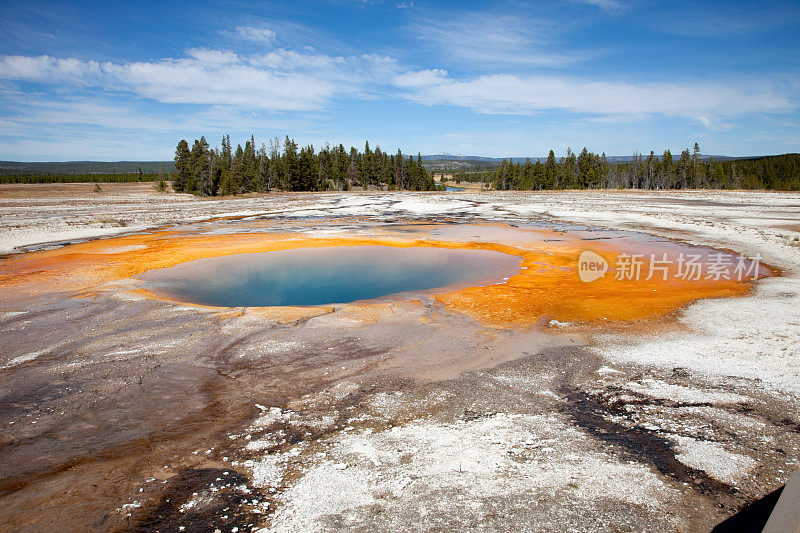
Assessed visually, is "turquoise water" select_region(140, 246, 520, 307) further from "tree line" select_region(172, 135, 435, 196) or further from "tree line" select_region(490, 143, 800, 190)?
"tree line" select_region(490, 143, 800, 190)

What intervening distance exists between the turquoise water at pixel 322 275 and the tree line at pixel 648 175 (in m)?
88.7

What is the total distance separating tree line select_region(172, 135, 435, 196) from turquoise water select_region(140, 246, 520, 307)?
1975 inches

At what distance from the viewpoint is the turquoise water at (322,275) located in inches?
437

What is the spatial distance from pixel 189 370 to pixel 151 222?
24.9m

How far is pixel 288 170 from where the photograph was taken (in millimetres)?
78938

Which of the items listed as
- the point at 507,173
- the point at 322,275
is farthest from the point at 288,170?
the point at 322,275

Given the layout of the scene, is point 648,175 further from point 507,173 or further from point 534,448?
point 534,448

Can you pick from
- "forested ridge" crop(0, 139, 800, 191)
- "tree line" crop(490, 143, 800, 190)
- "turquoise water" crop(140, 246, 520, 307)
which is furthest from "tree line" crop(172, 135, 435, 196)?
"turquoise water" crop(140, 246, 520, 307)

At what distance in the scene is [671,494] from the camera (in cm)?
377

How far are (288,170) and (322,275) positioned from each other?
6984cm

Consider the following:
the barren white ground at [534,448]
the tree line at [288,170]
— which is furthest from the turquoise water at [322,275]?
the tree line at [288,170]

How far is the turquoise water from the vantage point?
11.1 m

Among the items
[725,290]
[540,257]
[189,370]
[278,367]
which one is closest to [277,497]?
[278,367]

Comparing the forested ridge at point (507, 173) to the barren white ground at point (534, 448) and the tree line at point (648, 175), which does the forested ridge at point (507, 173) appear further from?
Answer: the barren white ground at point (534, 448)
